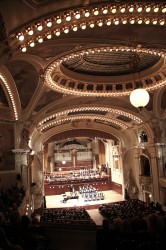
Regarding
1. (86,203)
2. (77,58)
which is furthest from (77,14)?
(86,203)

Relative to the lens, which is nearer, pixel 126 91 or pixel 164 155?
pixel 126 91

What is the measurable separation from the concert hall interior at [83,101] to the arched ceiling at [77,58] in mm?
23

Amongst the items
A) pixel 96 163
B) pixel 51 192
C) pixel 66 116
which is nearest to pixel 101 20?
pixel 66 116

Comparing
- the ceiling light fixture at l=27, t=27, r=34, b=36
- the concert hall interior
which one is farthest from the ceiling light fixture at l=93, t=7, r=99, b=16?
the ceiling light fixture at l=27, t=27, r=34, b=36

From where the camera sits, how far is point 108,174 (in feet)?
86.8

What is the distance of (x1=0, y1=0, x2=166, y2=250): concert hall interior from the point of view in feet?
16.3

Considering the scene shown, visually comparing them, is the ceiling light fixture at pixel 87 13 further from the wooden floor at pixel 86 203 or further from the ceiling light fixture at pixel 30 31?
the wooden floor at pixel 86 203

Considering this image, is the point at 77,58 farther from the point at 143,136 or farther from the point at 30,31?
the point at 143,136

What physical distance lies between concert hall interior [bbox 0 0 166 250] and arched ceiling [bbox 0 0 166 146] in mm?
23

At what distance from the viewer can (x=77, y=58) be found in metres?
10.1

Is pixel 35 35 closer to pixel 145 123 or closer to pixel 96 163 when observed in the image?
pixel 145 123

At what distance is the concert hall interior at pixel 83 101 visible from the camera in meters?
4.98

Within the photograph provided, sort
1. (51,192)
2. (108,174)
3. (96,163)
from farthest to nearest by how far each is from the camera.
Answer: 1. (96,163)
2. (108,174)
3. (51,192)

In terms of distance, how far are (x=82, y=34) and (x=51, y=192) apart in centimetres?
1915
